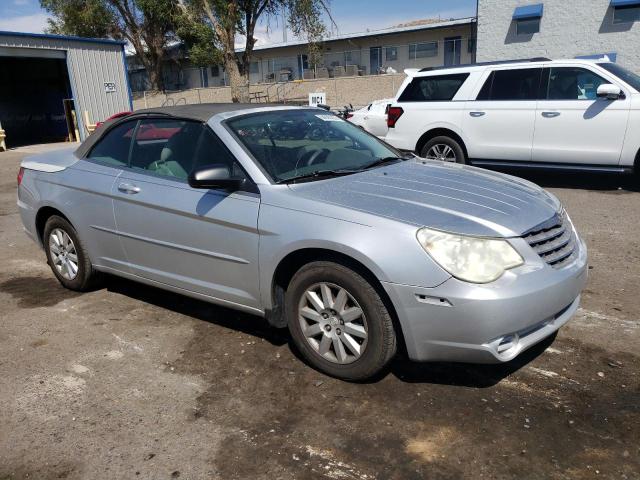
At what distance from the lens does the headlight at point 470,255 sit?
9.04ft

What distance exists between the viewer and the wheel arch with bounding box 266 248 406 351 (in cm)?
297

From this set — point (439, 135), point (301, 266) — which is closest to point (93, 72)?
point (439, 135)

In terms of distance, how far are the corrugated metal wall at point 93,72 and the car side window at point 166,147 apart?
1857 cm

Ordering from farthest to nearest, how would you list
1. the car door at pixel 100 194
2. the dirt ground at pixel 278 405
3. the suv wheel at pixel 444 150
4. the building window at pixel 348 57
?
1. the building window at pixel 348 57
2. the suv wheel at pixel 444 150
3. the car door at pixel 100 194
4. the dirt ground at pixel 278 405

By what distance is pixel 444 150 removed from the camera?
895cm

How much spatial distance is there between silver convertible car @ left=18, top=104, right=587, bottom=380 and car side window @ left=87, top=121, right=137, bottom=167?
0.01 metres

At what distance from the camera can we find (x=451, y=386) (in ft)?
10.5

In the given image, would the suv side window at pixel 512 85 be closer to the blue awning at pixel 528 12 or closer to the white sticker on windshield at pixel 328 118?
the white sticker on windshield at pixel 328 118

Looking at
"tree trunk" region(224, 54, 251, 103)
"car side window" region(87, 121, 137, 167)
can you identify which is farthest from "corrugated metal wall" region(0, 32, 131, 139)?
"car side window" region(87, 121, 137, 167)

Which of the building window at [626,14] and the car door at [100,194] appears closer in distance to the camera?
the car door at [100,194]

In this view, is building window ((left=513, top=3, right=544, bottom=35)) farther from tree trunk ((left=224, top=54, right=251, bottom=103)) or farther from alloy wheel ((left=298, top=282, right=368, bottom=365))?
alloy wheel ((left=298, top=282, right=368, bottom=365))

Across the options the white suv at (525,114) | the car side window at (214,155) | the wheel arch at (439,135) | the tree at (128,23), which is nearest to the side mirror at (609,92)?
the white suv at (525,114)

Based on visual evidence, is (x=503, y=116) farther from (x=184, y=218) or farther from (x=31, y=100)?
(x=31, y=100)

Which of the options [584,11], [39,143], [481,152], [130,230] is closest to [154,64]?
[39,143]
